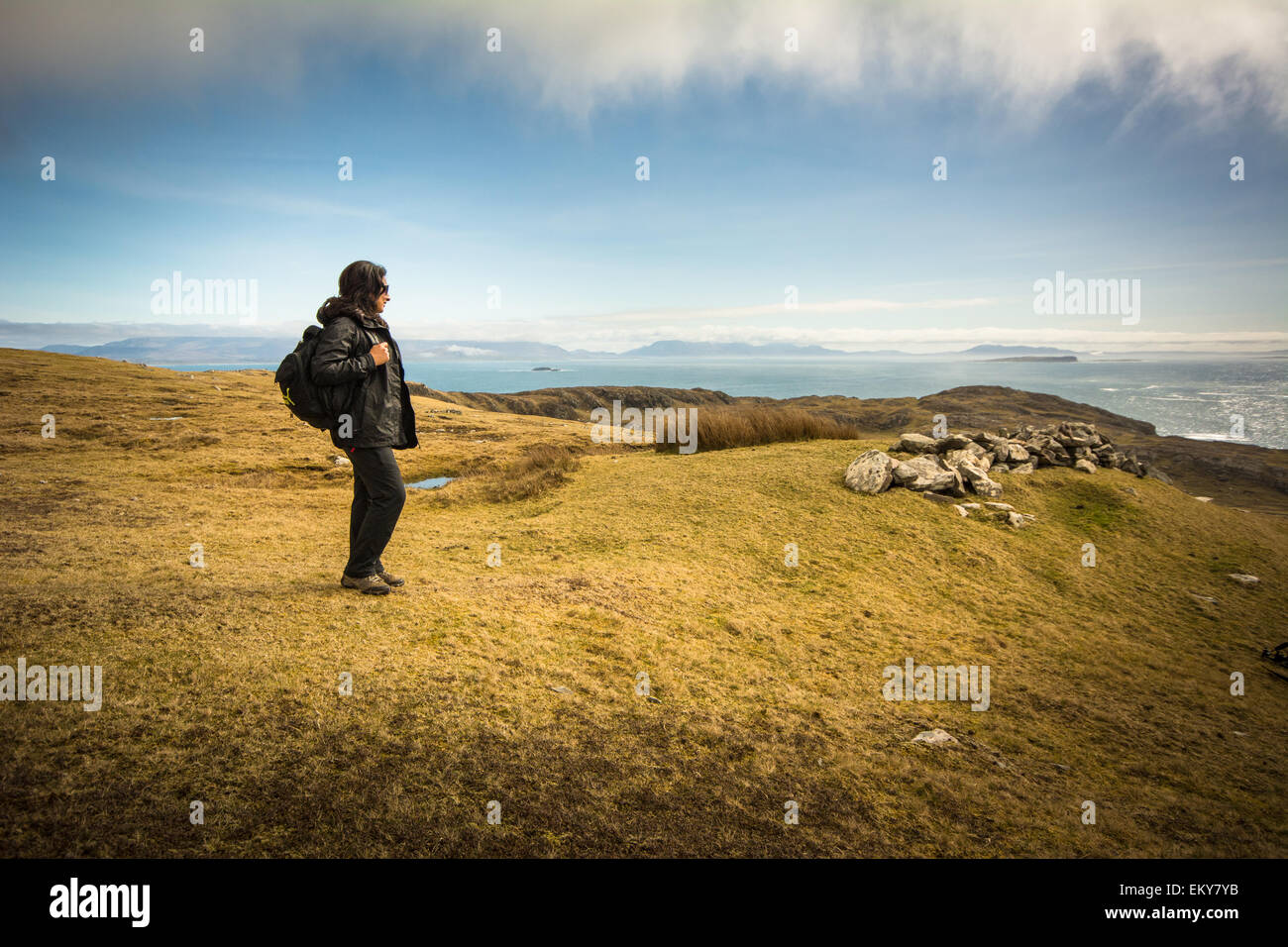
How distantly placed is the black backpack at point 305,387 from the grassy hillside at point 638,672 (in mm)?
1306

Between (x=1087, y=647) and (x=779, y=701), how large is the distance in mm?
3247

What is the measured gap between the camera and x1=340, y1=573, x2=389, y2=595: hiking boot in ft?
14.0

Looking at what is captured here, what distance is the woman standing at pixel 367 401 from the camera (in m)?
3.83

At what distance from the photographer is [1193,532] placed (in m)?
7.71

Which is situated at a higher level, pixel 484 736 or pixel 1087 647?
pixel 484 736

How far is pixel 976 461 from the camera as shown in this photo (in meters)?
8.55

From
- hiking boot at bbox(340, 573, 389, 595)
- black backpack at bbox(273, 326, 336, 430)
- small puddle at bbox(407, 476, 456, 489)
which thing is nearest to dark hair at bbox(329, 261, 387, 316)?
black backpack at bbox(273, 326, 336, 430)

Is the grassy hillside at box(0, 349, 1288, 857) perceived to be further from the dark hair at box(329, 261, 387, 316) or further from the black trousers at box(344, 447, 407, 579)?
the dark hair at box(329, 261, 387, 316)

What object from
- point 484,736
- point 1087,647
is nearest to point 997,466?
point 1087,647

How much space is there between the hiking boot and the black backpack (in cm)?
118

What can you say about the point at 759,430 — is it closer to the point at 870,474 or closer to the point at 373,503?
the point at 870,474

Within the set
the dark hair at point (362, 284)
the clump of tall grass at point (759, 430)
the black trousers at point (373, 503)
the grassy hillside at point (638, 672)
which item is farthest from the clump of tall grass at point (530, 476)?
the dark hair at point (362, 284)
